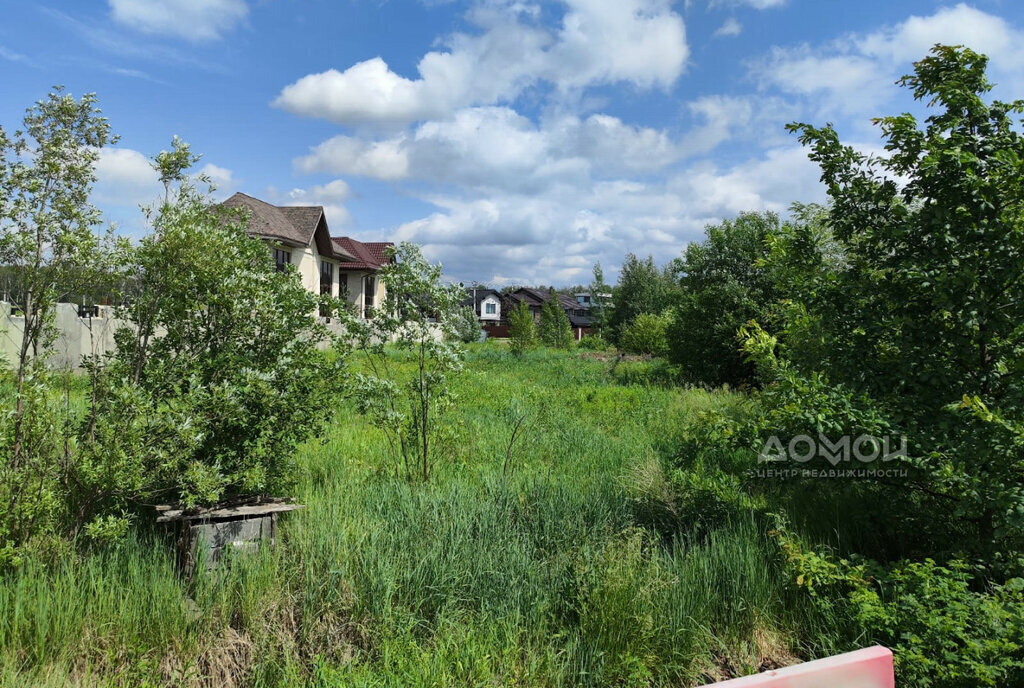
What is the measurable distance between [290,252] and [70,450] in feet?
95.1

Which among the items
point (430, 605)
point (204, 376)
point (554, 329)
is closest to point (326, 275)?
point (554, 329)

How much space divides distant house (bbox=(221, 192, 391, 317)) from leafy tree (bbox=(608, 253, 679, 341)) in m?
17.5

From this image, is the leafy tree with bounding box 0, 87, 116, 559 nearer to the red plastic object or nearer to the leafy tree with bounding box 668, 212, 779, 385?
the red plastic object

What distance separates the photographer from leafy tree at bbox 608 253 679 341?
137 ft

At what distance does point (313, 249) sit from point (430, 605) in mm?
31972

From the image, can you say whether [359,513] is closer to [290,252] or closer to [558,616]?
[558,616]

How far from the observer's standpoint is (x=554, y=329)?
36938 mm

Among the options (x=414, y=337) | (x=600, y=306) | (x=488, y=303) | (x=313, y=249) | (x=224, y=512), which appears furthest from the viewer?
(x=488, y=303)

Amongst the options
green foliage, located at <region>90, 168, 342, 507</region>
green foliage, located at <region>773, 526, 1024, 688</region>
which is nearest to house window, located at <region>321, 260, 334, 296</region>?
green foliage, located at <region>90, 168, 342, 507</region>

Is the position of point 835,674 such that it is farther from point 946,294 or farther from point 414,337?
point 414,337

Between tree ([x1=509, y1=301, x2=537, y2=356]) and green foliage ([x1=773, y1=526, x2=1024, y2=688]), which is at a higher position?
tree ([x1=509, y1=301, x2=537, y2=356])

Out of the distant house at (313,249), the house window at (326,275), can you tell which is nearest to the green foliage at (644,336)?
the distant house at (313,249)

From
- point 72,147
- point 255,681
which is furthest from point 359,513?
point 72,147

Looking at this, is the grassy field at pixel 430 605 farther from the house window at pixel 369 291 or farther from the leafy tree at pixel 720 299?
the house window at pixel 369 291
